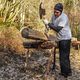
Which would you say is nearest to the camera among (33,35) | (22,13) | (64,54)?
(33,35)

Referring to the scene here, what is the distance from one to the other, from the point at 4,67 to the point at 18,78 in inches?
38.2

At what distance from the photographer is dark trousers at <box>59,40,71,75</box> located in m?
9.05

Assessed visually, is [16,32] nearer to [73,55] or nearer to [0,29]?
[0,29]

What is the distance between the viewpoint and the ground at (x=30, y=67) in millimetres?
9492

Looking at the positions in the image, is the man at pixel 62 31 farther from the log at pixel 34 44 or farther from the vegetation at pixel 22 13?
the vegetation at pixel 22 13

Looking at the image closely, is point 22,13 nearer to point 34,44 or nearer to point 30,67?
point 30,67

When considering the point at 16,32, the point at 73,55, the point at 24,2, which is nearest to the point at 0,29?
the point at 16,32

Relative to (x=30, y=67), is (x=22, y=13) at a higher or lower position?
higher

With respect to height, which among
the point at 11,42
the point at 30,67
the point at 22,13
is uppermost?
the point at 22,13

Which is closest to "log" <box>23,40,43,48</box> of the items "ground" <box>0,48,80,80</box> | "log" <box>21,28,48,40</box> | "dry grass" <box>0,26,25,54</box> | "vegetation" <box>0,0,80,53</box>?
"log" <box>21,28,48,40</box>

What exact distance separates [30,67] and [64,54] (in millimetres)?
1501

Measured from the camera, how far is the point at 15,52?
11.4m

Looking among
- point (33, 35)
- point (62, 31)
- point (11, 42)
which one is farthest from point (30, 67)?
point (33, 35)

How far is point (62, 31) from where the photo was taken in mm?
8922
